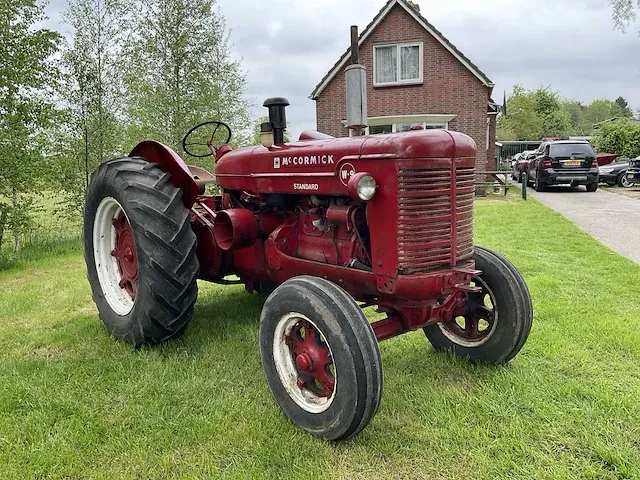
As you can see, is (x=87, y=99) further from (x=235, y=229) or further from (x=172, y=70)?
(x=235, y=229)

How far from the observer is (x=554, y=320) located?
409 cm

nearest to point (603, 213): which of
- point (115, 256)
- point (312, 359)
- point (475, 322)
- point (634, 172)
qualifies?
point (634, 172)

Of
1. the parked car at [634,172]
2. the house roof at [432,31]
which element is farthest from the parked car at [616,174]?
the house roof at [432,31]

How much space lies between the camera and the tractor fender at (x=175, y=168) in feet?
11.5

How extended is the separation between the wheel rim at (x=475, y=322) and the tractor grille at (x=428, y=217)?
612 millimetres

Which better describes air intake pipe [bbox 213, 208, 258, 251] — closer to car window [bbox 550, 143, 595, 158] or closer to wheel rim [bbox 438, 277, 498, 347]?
wheel rim [bbox 438, 277, 498, 347]

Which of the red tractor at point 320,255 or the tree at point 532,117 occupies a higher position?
the tree at point 532,117

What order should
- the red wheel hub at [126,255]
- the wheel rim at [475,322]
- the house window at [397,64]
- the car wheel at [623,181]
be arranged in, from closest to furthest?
the wheel rim at [475,322] < the red wheel hub at [126,255] < the house window at [397,64] < the car wheel at [623,181]

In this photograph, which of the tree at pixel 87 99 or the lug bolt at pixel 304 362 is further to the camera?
the tree at pixel 87 99

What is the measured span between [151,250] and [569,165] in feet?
50.1

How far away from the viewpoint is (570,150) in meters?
15.6

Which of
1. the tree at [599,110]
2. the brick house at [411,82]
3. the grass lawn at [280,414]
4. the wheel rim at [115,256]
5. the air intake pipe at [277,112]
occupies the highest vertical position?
the tree at [599,110]

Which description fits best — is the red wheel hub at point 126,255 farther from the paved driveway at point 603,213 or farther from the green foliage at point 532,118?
the green foliage at point 532,118

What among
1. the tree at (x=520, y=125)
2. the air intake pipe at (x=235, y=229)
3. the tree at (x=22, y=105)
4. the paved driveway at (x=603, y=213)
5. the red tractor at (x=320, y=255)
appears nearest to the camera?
the red tractor at (x=320, y=255)
